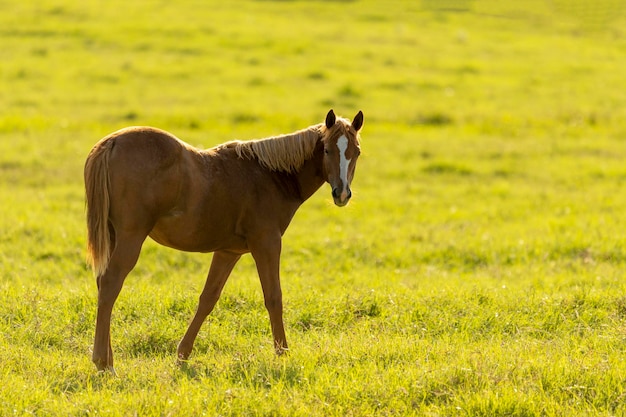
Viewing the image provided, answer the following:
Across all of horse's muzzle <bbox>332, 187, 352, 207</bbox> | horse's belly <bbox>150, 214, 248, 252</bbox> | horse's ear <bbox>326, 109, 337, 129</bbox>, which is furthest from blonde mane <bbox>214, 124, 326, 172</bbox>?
horse's belly <bbox>150, 214, 248, 252</bbox>

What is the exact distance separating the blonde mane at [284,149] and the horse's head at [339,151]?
22cm

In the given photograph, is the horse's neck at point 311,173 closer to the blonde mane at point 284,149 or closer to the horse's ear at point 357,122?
the blonde mane at point 284,149

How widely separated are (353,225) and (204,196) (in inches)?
299

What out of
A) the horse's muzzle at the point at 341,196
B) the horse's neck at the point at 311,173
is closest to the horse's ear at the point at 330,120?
the horse's neck at the point at 311,173

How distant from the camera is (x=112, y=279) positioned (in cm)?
703

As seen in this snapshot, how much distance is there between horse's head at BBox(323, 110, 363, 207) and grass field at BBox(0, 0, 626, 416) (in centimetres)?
139

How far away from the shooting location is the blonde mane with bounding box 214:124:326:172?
313 inches

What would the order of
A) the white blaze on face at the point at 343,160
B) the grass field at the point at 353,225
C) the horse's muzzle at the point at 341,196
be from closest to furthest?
the grass field at the point at 353,225
the horse's muzzle at the point at 341,196
the white blaze on face at the point at 343,160

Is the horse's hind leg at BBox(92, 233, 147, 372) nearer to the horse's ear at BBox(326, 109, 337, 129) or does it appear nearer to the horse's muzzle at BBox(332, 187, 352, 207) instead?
the horse's muzzle at BBox(332, 187, 352, 207)

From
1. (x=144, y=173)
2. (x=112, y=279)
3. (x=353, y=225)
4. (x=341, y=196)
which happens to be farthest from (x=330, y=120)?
(x=353, y=225)

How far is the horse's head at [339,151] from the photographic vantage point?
7.59 m

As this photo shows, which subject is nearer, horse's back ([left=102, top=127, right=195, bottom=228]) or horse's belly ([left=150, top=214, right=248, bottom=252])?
horse's back ([left=102, top=127, right=195, bottom=228])

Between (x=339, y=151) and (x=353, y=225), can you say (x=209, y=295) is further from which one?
(x=353, y=225)

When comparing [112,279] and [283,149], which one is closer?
[112,279]
